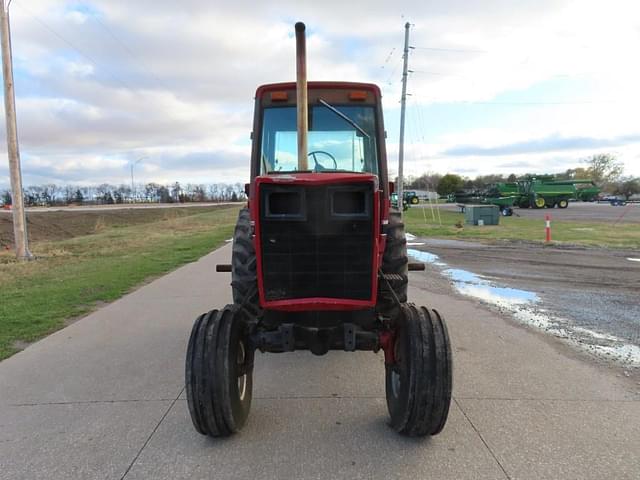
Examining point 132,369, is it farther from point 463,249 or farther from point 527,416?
point 463,249

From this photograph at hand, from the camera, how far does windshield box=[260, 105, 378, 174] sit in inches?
177

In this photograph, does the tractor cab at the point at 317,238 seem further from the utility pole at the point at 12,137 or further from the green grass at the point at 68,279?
the utility pole at the point at 12,137

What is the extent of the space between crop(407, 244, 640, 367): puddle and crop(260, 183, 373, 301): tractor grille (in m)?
3.33

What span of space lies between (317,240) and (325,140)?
1.75m

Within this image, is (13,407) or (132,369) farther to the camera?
(132,369)

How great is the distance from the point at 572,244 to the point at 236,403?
48.8 feet

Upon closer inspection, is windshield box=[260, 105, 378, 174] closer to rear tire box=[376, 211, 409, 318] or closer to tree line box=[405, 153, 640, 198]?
rear tire box=[376, 211, 409, 318]

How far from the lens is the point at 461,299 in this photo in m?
7.76

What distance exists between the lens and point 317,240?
10.4ft

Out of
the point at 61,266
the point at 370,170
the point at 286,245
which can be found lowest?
the point at 61,266

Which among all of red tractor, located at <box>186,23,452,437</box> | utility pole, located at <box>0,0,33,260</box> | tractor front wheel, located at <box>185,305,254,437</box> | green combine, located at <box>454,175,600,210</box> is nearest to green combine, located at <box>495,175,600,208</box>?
green combine, located at <box>454,175,600,210</box>

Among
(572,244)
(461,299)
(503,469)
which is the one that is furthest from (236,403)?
(572,244)

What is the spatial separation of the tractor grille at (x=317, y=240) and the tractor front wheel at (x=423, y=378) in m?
0.44

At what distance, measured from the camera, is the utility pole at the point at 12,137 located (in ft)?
44.5
